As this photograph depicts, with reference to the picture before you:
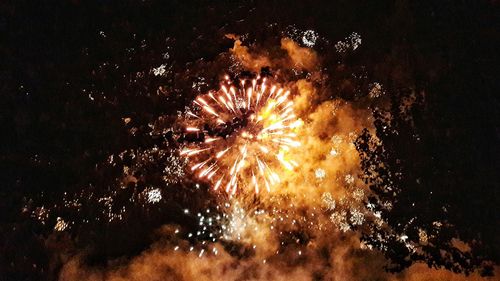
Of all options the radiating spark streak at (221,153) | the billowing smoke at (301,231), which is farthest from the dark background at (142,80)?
the radiating spark streak at (221,153)

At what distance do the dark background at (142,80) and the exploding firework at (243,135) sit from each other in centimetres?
62

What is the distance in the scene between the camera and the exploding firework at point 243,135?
5.96m

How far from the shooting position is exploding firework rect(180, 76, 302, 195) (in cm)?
596

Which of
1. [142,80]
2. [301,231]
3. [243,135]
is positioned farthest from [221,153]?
[142,80]

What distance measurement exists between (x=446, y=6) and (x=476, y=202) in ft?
10.5

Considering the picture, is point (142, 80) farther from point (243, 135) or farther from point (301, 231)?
point (301, 231)

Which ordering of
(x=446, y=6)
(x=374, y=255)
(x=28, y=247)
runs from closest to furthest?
(x=374, y=255) → (x=28, y=247) → (x=446, y=6)

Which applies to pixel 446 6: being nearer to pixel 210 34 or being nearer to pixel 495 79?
pixel 495 79

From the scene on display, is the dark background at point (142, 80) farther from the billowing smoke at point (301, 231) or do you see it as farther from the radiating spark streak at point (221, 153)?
the radiating spark streak at point (221, 153)

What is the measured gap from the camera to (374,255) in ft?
18.4

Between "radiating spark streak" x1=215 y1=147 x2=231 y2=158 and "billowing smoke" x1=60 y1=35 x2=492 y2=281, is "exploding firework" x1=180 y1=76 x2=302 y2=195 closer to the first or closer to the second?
"radiating spark streak" x1=215 y1=147 x2=231 y2=158

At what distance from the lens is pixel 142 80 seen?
664 centimetres

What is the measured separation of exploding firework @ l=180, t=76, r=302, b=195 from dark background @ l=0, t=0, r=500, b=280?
62cm

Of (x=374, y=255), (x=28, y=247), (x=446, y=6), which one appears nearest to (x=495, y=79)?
(x=446, y=6)
